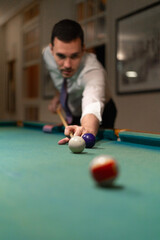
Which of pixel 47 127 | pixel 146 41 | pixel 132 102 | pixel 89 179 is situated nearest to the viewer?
pixel 89 179

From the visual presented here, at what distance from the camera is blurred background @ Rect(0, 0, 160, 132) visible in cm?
355

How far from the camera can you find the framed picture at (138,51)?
137 inches

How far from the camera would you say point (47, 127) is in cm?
247

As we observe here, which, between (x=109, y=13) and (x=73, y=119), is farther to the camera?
(x=109, y=13)

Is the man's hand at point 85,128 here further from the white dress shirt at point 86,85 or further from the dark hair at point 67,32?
the dark hair at point 67,32

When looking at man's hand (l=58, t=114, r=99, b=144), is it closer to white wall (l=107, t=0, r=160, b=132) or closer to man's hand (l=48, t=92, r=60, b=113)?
man's hand (l=48, t=92, r=60, b=113)

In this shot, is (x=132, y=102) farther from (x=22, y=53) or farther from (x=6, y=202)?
(x=22, y=53)

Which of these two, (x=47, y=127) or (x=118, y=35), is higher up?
(x=118, y=35)

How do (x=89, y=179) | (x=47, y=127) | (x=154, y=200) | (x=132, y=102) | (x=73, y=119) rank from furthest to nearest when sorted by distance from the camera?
(x=132, y=102), (x=73, y=119), (x=47, y=127), (x=89, y=179), (x=154, y=200)

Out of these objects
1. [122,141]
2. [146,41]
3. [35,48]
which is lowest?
[122,141]

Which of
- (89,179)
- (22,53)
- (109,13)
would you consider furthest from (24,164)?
(22,53)

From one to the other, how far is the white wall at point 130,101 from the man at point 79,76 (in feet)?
2.88

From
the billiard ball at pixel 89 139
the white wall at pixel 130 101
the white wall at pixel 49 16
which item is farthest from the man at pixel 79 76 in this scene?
the white wall at pixel 49 16

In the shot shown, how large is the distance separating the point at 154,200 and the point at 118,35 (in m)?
3.71
